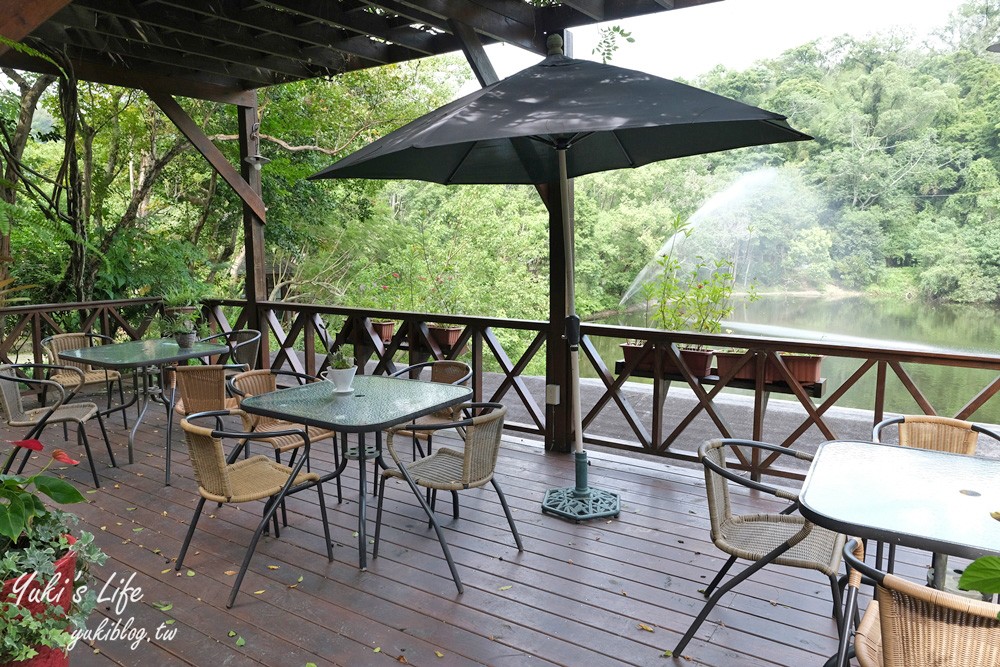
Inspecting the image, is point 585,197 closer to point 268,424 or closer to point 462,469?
point 268,424

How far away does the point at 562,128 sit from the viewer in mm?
2209

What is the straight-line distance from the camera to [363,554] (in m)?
2.83

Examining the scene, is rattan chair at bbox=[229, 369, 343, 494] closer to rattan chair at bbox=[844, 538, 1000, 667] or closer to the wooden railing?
the wooden railing

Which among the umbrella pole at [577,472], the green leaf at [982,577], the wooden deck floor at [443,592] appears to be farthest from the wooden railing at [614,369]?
the green leaf at [982,577]

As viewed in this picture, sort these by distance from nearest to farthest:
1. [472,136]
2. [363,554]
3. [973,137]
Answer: [472,136], [363,554], [973,137]

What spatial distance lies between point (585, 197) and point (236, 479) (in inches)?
476

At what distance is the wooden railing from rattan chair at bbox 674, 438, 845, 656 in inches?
57.2

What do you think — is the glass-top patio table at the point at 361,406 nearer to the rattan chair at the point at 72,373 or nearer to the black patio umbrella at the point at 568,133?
the black patio umbrella at the point at 568,133

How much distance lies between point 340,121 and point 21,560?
8.65 metres

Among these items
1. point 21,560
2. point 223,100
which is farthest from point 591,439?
point 223,100

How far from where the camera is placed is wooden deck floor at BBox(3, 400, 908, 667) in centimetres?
224

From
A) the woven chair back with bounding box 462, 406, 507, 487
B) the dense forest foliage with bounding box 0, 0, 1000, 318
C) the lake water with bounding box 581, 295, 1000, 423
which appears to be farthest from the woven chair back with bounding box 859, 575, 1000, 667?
the lake water with bounding box 581, 295, 1000, 423

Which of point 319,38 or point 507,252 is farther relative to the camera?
point 507,252

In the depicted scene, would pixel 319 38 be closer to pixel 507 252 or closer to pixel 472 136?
pixel 472 136
